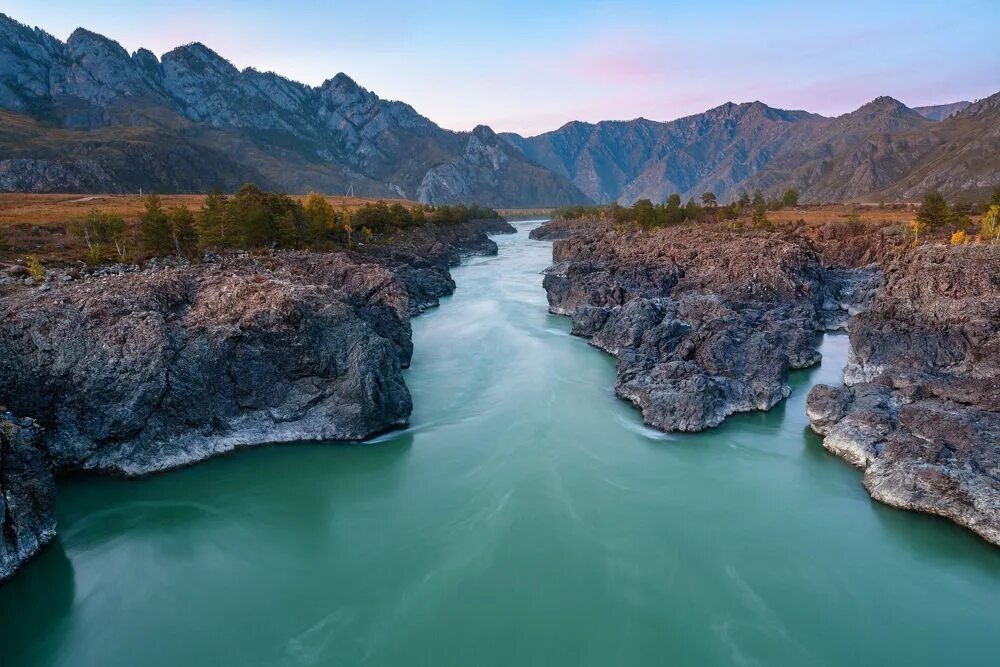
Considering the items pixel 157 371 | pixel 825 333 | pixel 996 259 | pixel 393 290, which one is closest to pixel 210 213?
pixel 393 290

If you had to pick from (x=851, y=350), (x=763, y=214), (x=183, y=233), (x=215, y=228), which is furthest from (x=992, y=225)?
(x=183, y=233)

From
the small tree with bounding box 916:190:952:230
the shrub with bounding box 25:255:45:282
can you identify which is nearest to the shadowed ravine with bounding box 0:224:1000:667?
the shrub with bounding box 25:255:45:282

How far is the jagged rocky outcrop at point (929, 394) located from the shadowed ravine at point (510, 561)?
4.15ft

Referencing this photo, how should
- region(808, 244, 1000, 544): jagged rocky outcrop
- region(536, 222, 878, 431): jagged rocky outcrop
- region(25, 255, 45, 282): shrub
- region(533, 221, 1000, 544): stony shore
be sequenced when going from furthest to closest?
1. region(536, 222, 878, 431): jagged rocky outcrop
2. region(25, 255, 45, 282): shrub
3. region(533, 221, 1000, 544): stony shore
4. region(808, 244, 1000, 544): jagged rocky outcrop

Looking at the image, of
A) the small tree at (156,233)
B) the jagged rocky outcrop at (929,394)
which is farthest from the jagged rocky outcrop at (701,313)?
the small tree at (156,233)

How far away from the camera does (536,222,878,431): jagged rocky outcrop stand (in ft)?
102

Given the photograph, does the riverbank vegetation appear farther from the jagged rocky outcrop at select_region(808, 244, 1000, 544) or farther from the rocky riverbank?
the jagged rocky outcrop at select_region(808, 244, 1000, 544)

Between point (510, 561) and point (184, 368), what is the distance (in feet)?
60.7

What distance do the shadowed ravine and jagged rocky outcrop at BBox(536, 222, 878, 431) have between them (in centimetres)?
242

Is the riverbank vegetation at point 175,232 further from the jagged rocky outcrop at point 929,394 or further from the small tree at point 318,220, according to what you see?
the jagged rocky outcrop at point 929,394

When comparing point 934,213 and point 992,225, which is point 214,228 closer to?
point 992,225

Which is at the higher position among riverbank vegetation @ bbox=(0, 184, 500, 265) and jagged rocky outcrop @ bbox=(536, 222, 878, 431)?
riverbank vegetation @ bbox=(0, 184, 500, 265)

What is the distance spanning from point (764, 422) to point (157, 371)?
32859mm

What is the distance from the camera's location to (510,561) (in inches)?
794
